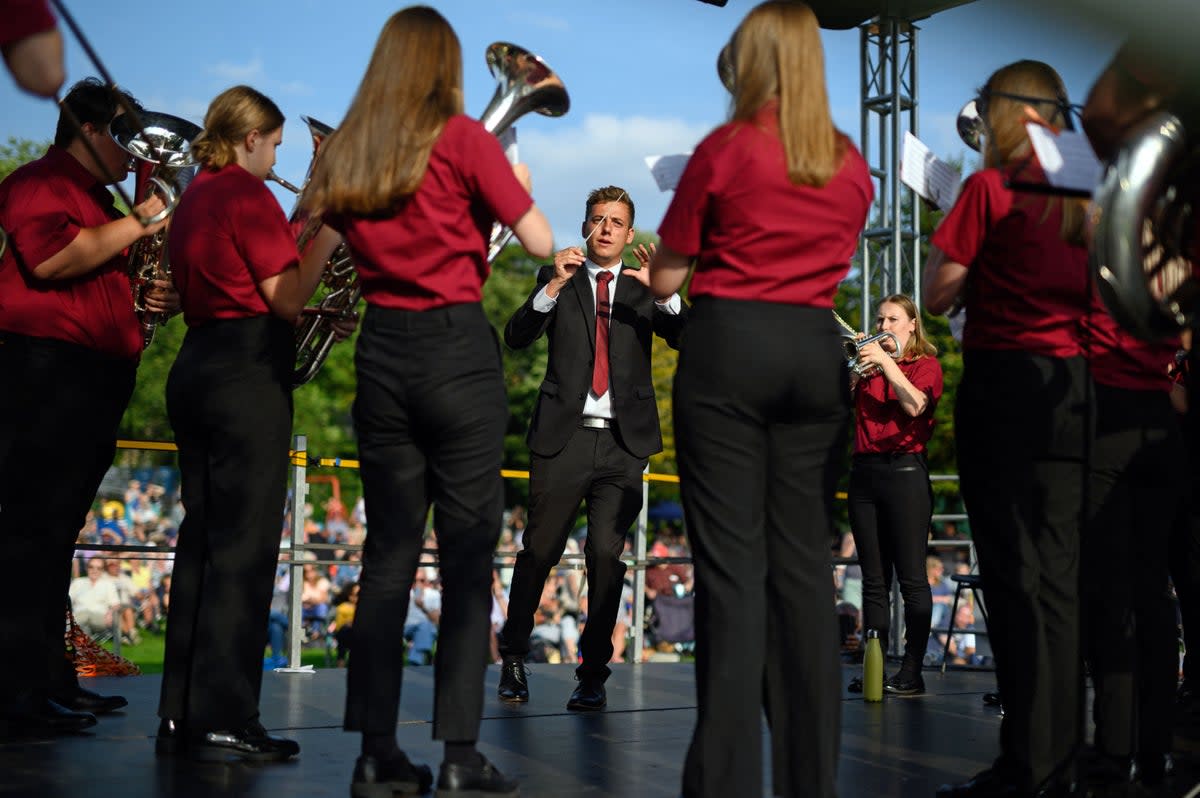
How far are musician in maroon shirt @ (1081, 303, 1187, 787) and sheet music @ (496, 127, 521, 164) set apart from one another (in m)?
1.70

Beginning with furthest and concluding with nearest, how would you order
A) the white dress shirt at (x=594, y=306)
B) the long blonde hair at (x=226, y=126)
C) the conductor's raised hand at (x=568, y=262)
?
the white dress shirt at (x=594, y=306) < the conductor's raised hand at (x=568, y=262) < the long blonde hair at (x=226, y=126)

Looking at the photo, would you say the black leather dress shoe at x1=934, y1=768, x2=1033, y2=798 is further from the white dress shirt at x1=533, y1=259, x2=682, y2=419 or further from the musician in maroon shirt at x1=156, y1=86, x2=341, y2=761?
the white dress shirt at x1=533, y1=259, x2=682, y2=419

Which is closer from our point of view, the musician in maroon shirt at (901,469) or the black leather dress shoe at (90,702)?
the black leather dress shoe at (90,702)

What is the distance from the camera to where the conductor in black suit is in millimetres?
5480

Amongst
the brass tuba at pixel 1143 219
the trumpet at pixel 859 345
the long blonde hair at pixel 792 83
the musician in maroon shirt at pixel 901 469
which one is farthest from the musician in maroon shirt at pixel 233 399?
the musician in maroon shirt at pixel 901 469

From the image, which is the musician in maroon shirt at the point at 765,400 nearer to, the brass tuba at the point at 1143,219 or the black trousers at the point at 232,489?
the brass tuba at the point at 1143,219

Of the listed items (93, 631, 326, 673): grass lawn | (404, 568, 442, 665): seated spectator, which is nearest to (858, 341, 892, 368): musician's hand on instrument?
(404, 568, 442, 665): seated spectator

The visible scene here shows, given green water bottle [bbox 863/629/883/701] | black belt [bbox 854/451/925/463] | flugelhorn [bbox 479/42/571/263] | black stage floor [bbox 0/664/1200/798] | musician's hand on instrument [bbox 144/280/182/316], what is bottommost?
black stage floor [bbox 0/664/1200/798]

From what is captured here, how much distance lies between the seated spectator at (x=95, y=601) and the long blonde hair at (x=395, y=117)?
427 inches

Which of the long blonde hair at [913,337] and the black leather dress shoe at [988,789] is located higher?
the long blonde hair at [913,337]

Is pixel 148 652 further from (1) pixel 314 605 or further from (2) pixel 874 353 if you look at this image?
(2) pixel 874 353

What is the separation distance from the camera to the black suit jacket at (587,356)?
18.0ft

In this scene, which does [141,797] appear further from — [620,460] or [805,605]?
[620,460]

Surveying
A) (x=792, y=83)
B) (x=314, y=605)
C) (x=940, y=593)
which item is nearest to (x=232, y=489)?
(x=792, y=83)
